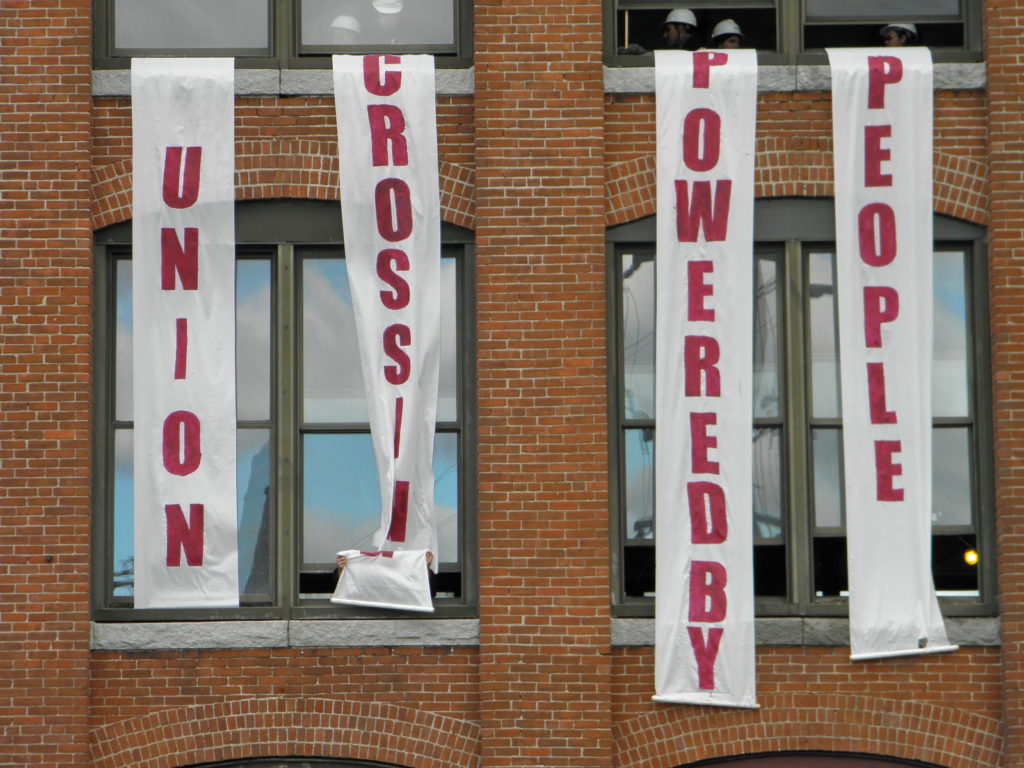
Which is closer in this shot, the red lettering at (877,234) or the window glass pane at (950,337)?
the red lettering at (877,234)

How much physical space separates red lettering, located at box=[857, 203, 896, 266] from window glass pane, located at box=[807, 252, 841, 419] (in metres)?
0.37

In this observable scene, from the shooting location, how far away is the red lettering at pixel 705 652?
44.2 ft

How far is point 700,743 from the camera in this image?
13414mm

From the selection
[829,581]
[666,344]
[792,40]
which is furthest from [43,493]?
[792,40]

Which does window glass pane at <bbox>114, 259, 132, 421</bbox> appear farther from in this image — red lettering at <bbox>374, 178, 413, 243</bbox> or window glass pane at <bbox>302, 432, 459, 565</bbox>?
red lettering at <bbox>374, 178, 413, 243</bbox>

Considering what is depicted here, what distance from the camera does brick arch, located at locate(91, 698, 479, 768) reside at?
1343cm

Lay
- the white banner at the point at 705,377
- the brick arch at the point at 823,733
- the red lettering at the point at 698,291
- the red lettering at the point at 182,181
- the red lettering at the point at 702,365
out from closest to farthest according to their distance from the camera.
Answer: the brick arch at the point at 823,733
the white banner at the point at 705,377
the red lettering at the point at 702,365
the red lettering at the point at 698,291
the red lettering at the point at 182,181

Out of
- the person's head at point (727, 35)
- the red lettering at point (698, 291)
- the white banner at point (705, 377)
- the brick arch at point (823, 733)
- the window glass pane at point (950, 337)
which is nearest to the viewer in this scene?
the brick arch at point (823, 733)

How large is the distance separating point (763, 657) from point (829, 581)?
0.86m

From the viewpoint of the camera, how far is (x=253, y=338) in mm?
14258

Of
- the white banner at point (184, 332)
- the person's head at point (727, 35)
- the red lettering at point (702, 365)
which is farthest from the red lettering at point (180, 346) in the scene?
the person's head at point (727, 35)

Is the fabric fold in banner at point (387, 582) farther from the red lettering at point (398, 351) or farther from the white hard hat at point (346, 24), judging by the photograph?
the white hard hat at point (346, 24)

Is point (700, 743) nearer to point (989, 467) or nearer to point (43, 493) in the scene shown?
point (989, 467)

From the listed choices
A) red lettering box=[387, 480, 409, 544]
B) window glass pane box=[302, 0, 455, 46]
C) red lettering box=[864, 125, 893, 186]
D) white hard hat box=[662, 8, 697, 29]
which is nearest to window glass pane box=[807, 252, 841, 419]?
red lettering box=[864, 125, 893, 186]
